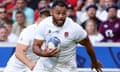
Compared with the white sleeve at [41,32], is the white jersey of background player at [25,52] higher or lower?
lower

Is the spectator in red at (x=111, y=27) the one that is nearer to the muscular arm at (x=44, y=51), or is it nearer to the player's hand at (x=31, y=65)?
the player's hand at (x=31, y=65)

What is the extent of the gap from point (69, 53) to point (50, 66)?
289 mm

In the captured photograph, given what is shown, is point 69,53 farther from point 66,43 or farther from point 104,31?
point 104,31

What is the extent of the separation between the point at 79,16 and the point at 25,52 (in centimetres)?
449

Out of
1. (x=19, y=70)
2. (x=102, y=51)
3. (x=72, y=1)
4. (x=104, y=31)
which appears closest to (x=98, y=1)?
(x=72, y=1)

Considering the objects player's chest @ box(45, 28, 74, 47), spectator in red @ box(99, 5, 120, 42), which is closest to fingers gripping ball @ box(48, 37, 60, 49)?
player's chest @ box(45, 28, 74, 47)

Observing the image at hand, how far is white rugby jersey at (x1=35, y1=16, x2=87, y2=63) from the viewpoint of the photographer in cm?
648

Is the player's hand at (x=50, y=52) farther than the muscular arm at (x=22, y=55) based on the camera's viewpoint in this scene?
No

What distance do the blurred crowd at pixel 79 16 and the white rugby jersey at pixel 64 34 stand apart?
3.38 metres

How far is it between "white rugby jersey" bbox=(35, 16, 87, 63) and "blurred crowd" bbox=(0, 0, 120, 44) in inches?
133

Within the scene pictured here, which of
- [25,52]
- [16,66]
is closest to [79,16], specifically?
[16,66]

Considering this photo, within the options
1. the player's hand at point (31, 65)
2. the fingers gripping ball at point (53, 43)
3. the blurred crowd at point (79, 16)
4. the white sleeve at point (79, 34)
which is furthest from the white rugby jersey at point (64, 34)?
the blurred crowd at point (79, 16)

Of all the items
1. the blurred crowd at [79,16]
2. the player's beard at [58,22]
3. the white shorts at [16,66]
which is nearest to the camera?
the player's beard at [58,22]

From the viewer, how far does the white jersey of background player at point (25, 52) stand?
7301mm
